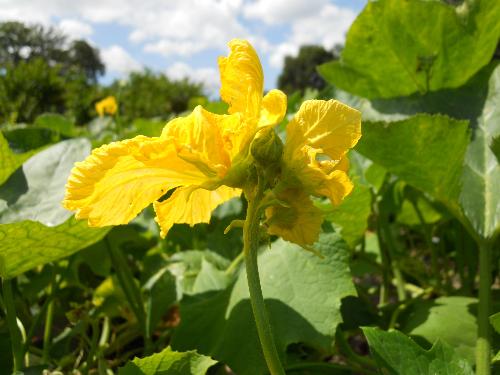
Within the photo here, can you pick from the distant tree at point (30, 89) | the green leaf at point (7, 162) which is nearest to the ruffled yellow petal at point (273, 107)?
the green leaf at point (7, 162)

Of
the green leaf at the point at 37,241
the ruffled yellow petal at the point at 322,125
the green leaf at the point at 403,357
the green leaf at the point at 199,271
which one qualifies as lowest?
the green leaf at the point at 403,357

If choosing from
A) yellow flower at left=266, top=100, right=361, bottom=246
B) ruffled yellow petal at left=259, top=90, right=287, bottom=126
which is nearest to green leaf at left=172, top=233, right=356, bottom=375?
yellow flower at left=266, top=100, right=361, bottom=246

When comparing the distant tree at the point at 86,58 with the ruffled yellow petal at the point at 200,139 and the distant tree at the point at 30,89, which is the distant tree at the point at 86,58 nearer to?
the distant tree at the point at 30,89

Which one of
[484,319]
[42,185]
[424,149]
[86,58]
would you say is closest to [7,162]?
[42,185]

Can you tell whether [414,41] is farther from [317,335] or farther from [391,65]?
[317,335]

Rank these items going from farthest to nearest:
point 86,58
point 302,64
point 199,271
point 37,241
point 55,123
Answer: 1. point 86,58
2. point 302,64
3. point 55,123
4. point 199,271
5. point 37,241

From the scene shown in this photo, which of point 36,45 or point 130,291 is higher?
point 36,45

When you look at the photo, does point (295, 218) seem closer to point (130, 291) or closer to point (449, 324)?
point (449, 324)
